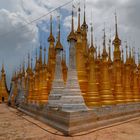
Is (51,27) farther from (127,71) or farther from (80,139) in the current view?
(80,139)

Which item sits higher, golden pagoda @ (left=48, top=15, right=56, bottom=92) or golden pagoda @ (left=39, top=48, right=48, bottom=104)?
golden pagoda @ (left=48, top=15, right=56, bottom=92)

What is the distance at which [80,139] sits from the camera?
9.21m

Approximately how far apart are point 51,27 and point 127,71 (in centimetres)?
954

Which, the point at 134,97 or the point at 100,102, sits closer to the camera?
the point at 100,102

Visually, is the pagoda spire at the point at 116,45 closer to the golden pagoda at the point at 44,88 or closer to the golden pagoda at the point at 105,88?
the golden pagoda at the point at 105,88

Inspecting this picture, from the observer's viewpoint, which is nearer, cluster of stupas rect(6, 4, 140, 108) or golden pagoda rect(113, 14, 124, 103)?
cluster of stupas rect(6, 4, 140, 108)

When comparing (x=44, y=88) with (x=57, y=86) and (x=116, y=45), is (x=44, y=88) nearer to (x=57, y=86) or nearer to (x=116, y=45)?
(x=57, y=86)

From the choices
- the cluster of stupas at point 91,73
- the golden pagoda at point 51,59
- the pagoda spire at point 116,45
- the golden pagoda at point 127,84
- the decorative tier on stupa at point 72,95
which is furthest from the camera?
the golden pagoda at point 127,84

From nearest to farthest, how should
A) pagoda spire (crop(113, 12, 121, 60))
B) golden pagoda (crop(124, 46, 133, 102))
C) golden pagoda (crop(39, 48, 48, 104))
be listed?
golden pagoda (crop(39, 48, 48, 104)), pagoda spire (crop(113, 12, 121, 60)), golden pagoda (crop(124, 46, 133, 102))

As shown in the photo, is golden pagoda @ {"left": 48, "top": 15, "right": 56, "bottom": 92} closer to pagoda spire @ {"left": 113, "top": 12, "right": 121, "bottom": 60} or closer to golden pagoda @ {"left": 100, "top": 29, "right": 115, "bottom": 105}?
golden pagoda @ {"left": 100, "top": 29, "right": 115, "bottom": 105}

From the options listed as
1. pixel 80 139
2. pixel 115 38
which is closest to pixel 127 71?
pixel 115 38

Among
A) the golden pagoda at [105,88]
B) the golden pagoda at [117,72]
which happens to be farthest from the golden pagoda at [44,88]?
the golden pagoda at [117,72]

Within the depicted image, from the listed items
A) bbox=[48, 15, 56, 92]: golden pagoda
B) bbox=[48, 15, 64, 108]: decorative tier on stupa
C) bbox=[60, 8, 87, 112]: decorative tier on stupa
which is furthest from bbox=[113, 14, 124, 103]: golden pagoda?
bbox=[60, 8, 87, 112]: decorative tier on stupa

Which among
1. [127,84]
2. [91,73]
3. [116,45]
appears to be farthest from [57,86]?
[127,84]
